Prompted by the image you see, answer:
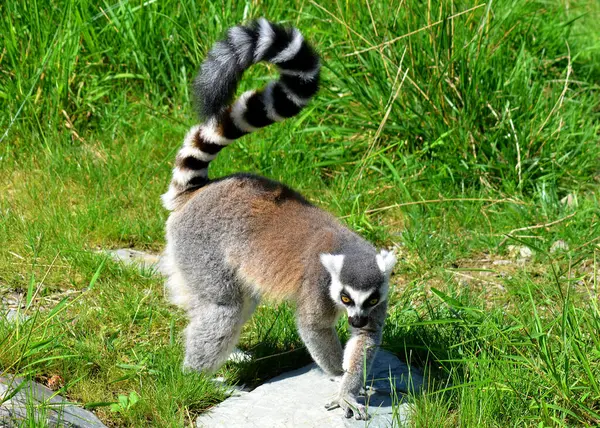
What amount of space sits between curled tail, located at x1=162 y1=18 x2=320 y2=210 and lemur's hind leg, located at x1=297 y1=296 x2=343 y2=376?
0.88m

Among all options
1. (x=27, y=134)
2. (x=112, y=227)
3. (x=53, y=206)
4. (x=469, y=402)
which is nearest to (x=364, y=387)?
(x=469, y=402)

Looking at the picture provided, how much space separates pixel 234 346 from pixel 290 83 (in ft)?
4.19

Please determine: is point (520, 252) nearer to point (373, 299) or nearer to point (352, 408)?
point (373, 299)

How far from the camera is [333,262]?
11.4ft

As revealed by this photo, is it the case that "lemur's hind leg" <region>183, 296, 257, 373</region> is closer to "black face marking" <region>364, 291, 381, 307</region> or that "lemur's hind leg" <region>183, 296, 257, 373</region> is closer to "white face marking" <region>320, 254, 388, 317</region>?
"white face marking" <region>320, 254, 388, 317</region>

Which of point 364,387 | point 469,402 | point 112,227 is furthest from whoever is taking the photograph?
point 112,227

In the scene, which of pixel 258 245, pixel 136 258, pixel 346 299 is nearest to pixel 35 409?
pixel 258 245

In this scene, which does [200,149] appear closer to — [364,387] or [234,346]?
[234,346]

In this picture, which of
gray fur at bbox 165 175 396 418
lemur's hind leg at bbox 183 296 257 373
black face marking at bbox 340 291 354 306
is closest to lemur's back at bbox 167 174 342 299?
gray fur at bbox 165 175 396 418

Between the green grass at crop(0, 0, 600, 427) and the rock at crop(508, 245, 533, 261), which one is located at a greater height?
the green grass at crop(0, 0, 600, 427)

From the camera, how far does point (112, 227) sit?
196 inches

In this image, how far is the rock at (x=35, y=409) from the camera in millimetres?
2926

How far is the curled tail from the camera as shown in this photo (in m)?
3.39

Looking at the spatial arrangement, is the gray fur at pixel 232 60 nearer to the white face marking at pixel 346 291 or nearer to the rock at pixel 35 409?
the white face marking at pixel 346 291
